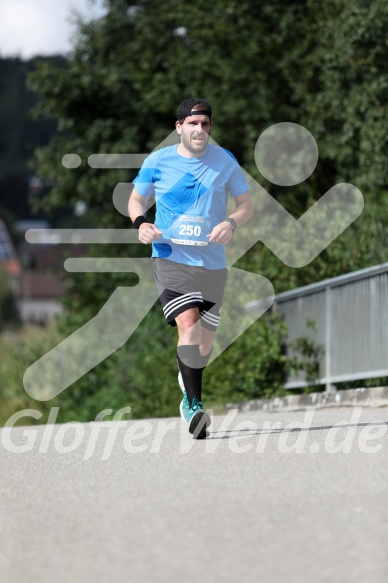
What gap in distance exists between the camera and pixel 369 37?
17.0 meters

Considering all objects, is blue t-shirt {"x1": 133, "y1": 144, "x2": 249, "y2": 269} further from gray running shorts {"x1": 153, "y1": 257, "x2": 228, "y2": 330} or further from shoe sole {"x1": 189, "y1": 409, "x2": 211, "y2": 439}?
shoe sole {"x1": 189, "y1": 409, "x2": 211, "y2": 439}

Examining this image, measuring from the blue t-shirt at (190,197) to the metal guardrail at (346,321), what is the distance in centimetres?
370

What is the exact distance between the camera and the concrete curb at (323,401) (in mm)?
11492

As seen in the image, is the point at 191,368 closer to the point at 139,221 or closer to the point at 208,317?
the point at 208,317

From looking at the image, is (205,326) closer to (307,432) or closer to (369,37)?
(307,432)

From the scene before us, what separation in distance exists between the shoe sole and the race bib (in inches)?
39.9

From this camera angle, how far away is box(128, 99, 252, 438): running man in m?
8.16

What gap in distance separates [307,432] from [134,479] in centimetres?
209

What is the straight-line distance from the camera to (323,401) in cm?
1270

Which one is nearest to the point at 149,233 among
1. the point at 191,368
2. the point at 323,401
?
the point at 191,368

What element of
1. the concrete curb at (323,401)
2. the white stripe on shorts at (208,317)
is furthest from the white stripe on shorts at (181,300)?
the concrete curb at (323,401)

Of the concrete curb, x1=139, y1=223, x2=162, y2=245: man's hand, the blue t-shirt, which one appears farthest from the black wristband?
the concrete curb

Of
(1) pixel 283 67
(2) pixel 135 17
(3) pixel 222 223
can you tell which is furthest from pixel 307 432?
(2) pixel 135 17

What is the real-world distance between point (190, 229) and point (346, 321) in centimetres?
496
